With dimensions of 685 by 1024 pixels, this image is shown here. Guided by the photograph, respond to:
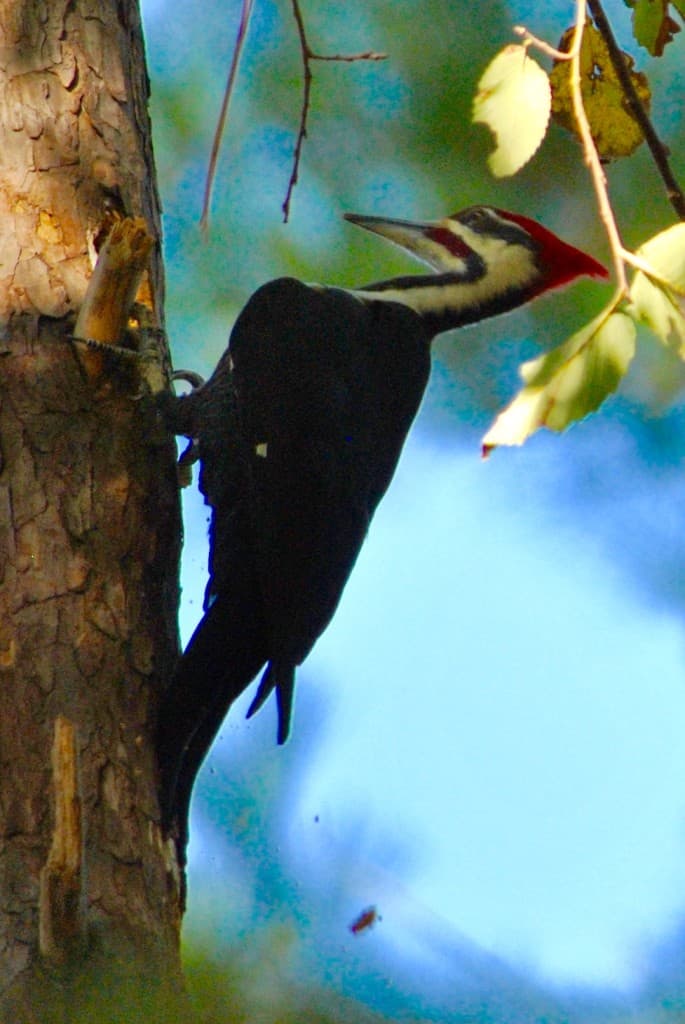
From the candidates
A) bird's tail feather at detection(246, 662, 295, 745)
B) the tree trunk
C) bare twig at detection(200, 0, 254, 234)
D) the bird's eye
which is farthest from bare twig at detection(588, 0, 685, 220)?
the bird's eye

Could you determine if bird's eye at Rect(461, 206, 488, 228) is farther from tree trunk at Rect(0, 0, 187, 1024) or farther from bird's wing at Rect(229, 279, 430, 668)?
tree trunk at Rect(0, 0, 187, 1024)

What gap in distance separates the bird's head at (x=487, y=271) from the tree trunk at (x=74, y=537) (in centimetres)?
63

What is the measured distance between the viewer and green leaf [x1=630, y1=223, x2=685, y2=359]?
1380mm

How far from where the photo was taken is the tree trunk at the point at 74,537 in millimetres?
1641

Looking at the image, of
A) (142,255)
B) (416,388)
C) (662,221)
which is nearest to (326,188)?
(662,221)

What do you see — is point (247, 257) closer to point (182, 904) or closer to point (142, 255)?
point (142, 255)

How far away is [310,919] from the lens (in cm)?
107

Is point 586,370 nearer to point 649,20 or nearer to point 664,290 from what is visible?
point 664,290

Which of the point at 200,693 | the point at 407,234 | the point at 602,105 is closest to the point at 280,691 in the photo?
the point at 200,693

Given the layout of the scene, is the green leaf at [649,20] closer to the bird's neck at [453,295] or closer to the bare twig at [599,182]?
the bare twig at [599,182]

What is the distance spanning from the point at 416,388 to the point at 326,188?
1.70 meters

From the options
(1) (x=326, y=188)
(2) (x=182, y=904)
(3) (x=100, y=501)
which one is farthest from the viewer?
(1) (x=326, y=188)

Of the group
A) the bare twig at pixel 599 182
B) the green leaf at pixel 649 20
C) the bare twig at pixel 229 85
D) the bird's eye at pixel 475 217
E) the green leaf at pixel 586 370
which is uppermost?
the bird's eye at pixel 475 217

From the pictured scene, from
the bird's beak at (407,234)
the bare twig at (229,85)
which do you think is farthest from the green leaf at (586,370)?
the bird's beak at (407,234)
